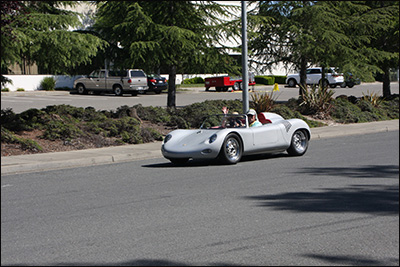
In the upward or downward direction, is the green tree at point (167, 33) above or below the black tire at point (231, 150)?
above

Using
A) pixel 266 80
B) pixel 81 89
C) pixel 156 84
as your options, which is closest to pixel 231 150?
pixel 81 89

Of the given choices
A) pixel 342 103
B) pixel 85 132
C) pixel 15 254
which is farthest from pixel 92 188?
pixel 342 103

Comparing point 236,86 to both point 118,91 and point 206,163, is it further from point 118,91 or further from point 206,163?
point 206,163

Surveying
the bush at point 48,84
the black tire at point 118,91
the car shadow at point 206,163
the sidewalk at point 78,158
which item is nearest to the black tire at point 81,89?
the black tire at point 118,91

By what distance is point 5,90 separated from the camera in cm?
4262

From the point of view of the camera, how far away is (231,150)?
13031mm

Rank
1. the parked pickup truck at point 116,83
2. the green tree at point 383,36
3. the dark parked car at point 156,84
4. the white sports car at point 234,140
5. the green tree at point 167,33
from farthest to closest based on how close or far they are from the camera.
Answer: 1. the dark parked car at point 156,84
2. the parked pickup truck at point 116,83
3. the green tree at point 383,36
4. the green tree at point 167,33
5. the white sports car at point 234,140

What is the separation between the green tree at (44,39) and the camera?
15.1 metres

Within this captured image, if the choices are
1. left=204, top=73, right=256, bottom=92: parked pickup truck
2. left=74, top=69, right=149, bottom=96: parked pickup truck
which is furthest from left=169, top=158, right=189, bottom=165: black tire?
left=204, top=73, right=256, bottom=92: parked pickup truck

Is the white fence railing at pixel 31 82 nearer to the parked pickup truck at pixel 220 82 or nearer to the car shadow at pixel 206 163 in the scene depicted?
the parked pickup truck at pixel 220 82

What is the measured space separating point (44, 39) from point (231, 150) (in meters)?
6.35

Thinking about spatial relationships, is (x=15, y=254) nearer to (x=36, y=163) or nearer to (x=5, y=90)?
(x=36, y=163)

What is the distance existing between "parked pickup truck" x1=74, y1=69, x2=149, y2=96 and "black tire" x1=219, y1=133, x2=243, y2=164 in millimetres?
29782

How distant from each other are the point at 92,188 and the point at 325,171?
463 centimetres
